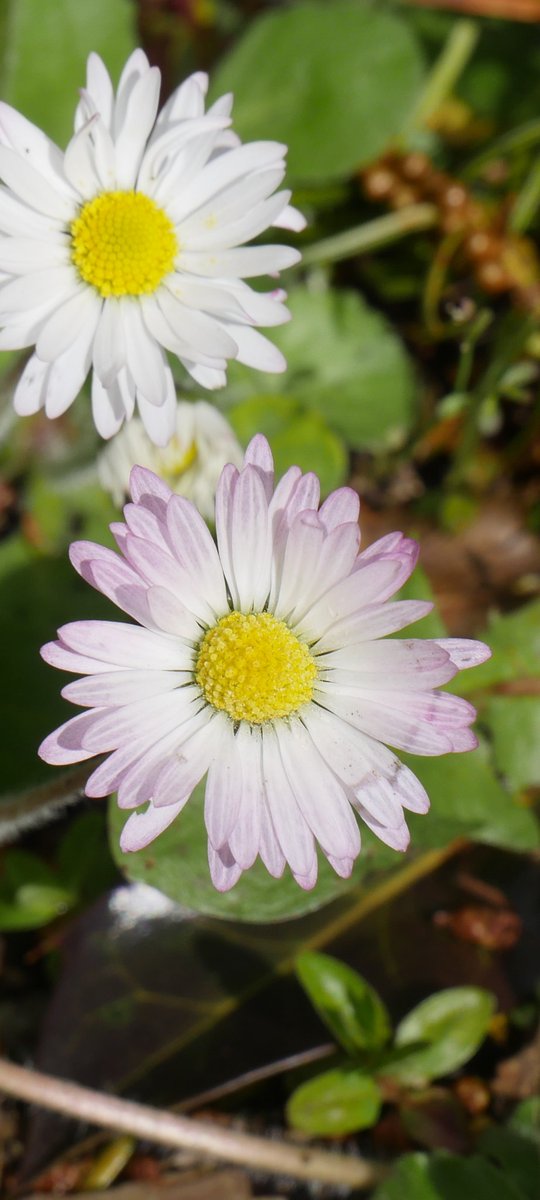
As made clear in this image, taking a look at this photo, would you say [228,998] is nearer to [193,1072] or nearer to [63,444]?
[193,1072]

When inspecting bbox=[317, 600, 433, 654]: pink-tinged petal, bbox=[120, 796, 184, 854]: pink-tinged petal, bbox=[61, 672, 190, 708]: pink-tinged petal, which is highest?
bbox=[317, 600, 433, 654]: pink-tinged petal

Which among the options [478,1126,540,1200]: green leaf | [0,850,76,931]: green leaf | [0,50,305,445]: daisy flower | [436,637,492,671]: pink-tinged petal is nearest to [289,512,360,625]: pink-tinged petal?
[436,637,492,671]: pink-tinged petal

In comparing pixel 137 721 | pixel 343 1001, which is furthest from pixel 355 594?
pixel 343 1001

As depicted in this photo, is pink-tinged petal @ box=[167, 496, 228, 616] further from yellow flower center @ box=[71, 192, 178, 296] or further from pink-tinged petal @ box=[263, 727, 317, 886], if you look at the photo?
yellow flower center @ box=[71, 192, 178, 296]

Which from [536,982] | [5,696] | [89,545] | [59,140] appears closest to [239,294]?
[89,545]

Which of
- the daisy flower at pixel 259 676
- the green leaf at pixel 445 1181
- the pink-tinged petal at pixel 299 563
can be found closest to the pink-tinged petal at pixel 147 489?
the daisy flower at pixel 259 676
